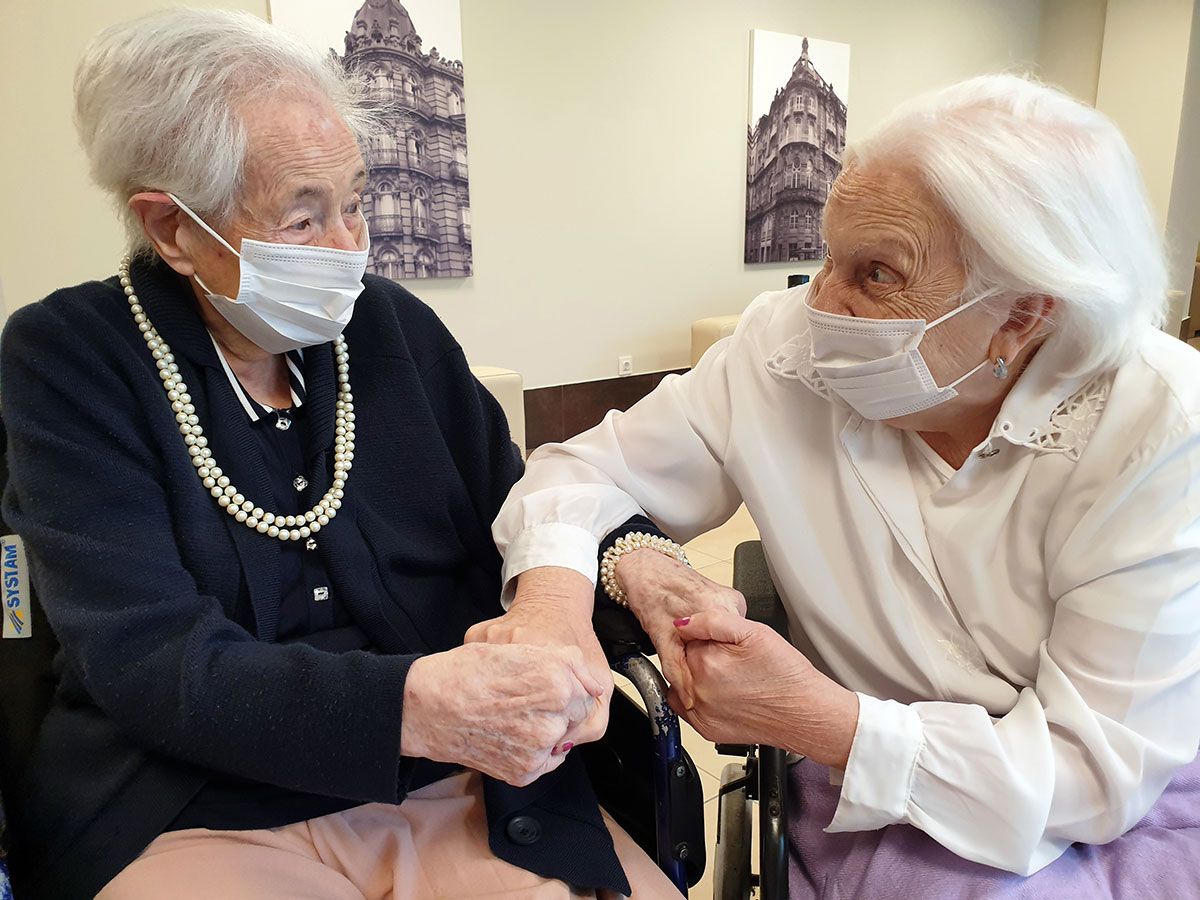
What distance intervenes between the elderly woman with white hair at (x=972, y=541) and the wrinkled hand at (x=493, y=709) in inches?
7.3

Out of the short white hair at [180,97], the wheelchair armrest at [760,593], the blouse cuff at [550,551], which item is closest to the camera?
the short white hair at [180,97]

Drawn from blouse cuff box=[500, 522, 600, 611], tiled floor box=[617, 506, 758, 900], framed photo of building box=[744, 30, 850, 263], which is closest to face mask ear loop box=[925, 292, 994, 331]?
blouse cuff box=[500, 522, 600, 611]

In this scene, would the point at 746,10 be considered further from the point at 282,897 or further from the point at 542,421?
the point at 282,897

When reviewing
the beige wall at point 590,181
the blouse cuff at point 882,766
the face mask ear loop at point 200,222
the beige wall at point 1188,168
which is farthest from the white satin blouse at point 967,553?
the beige wall at point 1188,168

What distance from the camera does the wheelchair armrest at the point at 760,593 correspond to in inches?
49.3

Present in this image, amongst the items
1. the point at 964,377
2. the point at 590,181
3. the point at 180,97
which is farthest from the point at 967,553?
the point at 590,181

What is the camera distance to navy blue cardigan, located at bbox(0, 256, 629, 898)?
866mm

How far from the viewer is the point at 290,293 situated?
105cm

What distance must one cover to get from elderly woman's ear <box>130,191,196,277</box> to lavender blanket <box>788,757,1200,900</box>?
1066 mm

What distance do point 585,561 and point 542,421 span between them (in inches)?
139

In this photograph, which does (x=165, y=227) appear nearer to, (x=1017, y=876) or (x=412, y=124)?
(x=1017, y=876)

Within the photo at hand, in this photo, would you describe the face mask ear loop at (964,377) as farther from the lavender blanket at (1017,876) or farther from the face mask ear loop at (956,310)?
the lavender blanket at (1017,876)

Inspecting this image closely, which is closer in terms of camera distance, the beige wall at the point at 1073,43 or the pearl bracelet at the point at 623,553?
the pearl bracelet at the point at 623,553

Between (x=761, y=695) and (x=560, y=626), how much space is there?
0.82 ft
